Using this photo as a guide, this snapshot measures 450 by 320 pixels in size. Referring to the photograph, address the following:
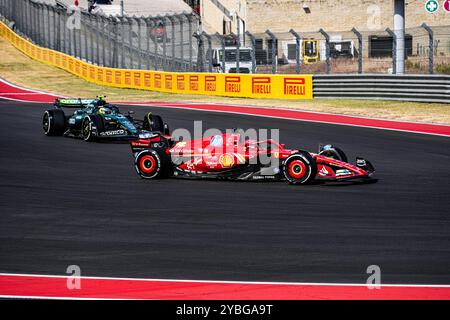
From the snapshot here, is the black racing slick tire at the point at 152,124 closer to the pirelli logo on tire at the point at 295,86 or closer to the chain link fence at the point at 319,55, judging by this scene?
the chain link fence at the point at 319,55

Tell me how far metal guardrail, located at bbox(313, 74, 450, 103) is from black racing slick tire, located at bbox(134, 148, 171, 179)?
43.1ft

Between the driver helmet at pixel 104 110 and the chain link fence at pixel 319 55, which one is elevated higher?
the chain link fence at pixel 319 55

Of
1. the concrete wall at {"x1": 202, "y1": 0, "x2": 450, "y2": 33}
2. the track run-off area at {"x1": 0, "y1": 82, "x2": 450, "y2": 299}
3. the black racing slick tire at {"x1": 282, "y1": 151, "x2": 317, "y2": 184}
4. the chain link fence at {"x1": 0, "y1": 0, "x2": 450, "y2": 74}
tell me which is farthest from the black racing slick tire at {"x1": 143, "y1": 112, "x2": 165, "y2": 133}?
the concrete wall at {"x1": 202, "y1": 0, "x2": 450, "y2": 33}

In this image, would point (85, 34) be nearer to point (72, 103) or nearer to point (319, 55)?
point (319, 55)

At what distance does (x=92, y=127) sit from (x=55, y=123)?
1592 millimetres

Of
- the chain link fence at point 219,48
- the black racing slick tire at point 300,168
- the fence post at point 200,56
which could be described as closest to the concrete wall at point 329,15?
the chain link fence at point 219,48

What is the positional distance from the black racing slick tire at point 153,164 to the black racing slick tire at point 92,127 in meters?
4.71

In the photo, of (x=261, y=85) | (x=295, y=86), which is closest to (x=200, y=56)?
(x=261, y=85)

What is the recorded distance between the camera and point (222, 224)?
1083cm

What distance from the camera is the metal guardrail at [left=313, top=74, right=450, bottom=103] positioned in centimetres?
2619

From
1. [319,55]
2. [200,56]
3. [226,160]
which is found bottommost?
[226,160]

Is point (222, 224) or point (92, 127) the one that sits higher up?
point (92, 127)

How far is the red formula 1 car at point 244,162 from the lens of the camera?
1341 centimetres

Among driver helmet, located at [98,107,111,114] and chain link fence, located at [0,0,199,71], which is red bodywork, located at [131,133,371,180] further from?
chain link fence, located at [0,0,199,71]
